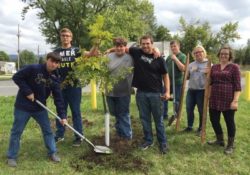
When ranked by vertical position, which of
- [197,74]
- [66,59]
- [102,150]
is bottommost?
[102,150]

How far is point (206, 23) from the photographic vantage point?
173 ft

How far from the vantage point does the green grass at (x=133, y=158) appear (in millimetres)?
5195

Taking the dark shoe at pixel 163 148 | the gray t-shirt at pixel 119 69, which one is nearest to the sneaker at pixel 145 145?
the dark shoe at pixel 163 148

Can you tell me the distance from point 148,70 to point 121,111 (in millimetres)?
963

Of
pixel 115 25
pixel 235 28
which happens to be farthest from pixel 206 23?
pixel 115 25

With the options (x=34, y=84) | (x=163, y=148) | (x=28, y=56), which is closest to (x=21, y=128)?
(x=34, y=84)

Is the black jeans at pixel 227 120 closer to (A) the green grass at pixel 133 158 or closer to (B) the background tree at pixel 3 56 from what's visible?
(A) the green grass at pixel 133 158

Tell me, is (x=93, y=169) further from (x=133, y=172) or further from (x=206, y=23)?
(x=206, y=23)

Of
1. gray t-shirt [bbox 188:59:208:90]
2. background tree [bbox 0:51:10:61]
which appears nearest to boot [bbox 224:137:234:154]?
gray t-shirt [bbox 188:59:208:90]

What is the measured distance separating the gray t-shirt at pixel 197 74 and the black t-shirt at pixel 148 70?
1263mm

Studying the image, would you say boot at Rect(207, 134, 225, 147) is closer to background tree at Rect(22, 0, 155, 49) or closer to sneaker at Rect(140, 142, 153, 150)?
sneaker at Rect(140, 142, 153, 150)

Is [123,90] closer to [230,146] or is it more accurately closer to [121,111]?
[121,111]

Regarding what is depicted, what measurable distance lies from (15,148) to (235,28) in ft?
166

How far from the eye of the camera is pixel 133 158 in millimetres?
5551
